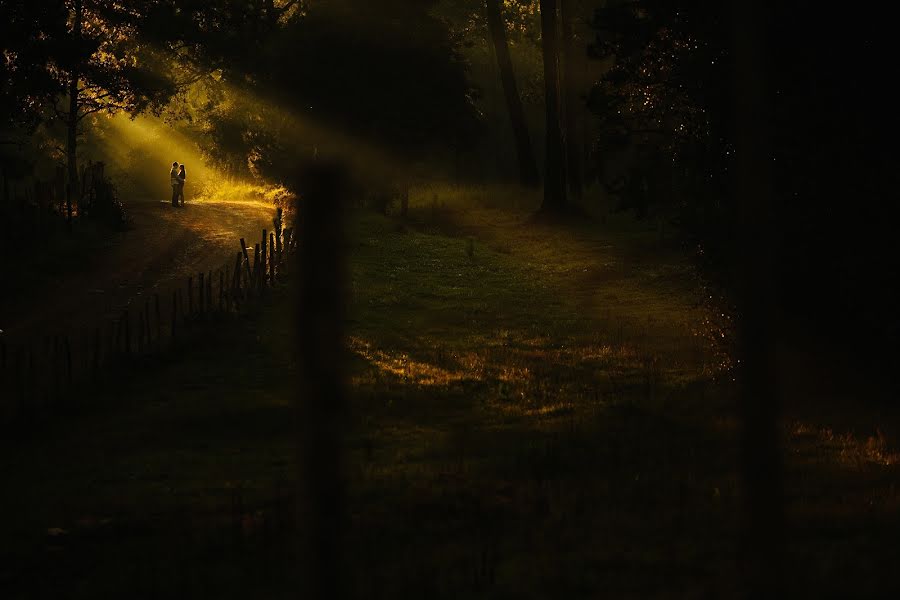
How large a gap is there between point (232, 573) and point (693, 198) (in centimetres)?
973

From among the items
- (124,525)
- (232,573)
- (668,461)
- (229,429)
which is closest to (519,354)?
(229,429)

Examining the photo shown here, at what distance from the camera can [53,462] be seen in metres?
11.8

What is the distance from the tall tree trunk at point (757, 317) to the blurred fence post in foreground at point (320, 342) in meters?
1.66

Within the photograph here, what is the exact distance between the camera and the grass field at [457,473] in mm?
7249

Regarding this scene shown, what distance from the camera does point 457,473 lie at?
34.0ft

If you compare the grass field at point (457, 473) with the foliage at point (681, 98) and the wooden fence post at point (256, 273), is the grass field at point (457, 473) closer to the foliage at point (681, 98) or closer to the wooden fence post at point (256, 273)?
the foliage at point (681, 98)

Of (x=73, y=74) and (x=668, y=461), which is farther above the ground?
(x=73, y=74)

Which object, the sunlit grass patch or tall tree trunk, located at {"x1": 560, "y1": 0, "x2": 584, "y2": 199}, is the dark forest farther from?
tall tree trunk, located at {"x1": 560, "y1": 0, "x2": 584, "y2": 199}

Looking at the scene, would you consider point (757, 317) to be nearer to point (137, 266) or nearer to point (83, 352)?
point (83, 352)

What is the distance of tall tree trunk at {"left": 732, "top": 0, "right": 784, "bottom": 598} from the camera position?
4203mm

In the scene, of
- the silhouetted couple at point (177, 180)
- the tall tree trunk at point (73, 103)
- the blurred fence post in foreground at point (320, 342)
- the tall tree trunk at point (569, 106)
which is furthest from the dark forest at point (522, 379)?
the tall tree trunk at point (569, 106)

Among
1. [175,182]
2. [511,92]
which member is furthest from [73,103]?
[511,92]

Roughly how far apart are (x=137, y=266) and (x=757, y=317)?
24.7m

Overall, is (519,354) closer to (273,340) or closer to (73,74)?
(273,340)
